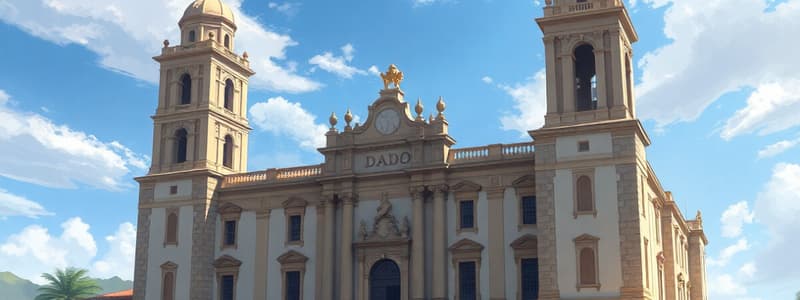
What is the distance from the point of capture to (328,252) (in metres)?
47.9

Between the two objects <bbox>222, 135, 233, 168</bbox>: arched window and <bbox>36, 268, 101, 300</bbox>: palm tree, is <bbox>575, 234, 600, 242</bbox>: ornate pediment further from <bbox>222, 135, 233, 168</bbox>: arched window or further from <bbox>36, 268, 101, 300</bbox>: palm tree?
<bbox>36, 268, 101, 300</bbox>: palm tree

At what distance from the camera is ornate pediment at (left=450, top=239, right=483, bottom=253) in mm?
44750

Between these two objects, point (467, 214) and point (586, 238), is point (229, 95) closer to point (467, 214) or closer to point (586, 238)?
point (467, 214)

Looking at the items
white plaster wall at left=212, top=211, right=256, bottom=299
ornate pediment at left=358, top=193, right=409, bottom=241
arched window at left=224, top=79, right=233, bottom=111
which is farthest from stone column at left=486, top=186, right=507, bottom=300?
arched window at left=224, top=79, right=233, bottom=111

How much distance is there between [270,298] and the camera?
162ft

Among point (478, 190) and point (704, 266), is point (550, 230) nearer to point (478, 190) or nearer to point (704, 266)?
point (478, 190)

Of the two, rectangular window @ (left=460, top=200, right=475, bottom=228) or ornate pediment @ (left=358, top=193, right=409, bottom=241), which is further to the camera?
ornate pediment @ (left=358, top=193, right=409, bottom=241)

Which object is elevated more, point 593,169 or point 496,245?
point 593,169

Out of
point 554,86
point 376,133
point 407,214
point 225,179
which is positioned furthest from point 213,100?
point 554,86

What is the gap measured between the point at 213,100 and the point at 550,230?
72.0 ft

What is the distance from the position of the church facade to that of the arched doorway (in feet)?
0.18

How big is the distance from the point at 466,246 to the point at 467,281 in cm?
165

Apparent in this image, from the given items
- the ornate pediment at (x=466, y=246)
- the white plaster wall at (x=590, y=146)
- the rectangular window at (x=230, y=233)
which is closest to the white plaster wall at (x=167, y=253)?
the rectangular window at (x=230, y=233)

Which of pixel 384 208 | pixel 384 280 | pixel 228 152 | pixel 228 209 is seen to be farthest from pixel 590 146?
pixel 228 152
